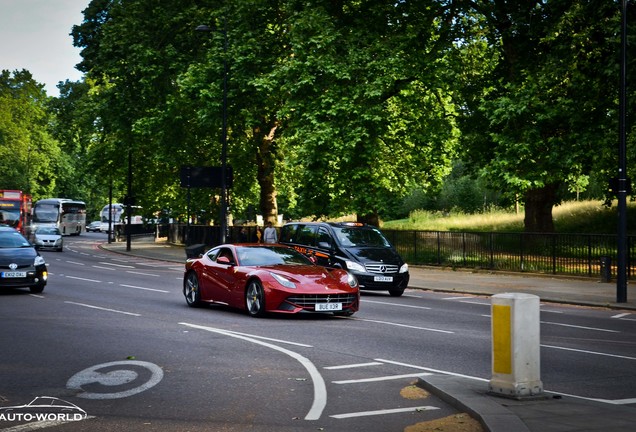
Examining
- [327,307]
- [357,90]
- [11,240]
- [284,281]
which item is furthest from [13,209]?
[327,307]

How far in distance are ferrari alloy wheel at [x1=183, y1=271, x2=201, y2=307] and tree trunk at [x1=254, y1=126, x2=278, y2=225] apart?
2702cm

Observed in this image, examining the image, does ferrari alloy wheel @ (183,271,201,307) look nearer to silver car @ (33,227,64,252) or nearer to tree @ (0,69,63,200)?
silver car @ (33,227,64,252)

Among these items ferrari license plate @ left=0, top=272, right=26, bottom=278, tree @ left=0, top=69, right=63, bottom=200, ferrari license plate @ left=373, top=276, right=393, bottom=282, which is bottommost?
ferrari license plate @ left=373, top=276, right=393, bottom=282

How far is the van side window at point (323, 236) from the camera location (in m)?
25.2

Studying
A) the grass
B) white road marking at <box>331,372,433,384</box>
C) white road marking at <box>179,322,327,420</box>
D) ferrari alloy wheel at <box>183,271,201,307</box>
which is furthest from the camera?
the grass

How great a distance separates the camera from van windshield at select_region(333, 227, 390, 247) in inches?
987

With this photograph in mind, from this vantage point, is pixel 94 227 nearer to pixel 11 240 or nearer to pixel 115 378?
pixel 11 240

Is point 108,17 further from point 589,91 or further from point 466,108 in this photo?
point 589,91

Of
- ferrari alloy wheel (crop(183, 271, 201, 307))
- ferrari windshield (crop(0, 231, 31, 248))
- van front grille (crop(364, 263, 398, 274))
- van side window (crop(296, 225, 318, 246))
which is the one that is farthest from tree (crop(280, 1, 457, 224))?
ferrari alloy wheel (crop(183, 271, 201, 307))

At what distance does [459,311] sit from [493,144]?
1501cm

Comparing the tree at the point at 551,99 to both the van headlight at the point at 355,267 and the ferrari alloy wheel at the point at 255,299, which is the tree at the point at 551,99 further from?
the ferrari alloy wheel at the point at 255,299

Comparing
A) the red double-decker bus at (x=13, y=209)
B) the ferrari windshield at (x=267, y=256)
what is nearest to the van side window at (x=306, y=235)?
the ferrari windshield at (x=267, y=256)

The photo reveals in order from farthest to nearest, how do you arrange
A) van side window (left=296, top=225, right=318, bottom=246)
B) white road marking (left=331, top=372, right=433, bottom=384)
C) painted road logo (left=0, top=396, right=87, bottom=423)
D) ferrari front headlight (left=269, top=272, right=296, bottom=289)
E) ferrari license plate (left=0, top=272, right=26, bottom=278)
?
van side window (left=296, top=225, right=318, bottom=246)
ferrari license plate (left=0, top=272, right=26, bottom=278)
ferrari front headlight (left=269, top=272, right=296, bottom=289)
white road marking (left=331, top=372, right=433, bottom=384)
painted road logo (left=0, top=396, right=87, bottom=423)

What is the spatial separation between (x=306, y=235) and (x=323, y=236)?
66 cm
